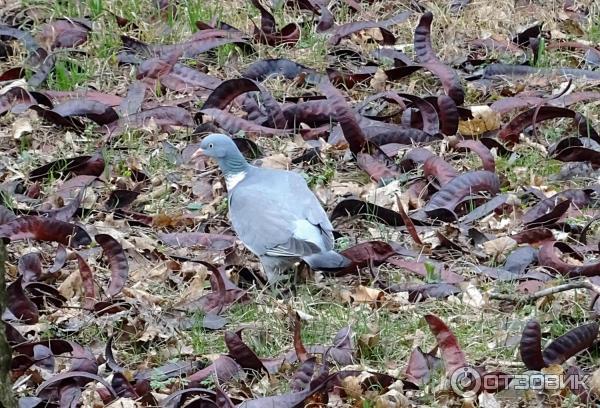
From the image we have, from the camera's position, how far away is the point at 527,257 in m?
4.47

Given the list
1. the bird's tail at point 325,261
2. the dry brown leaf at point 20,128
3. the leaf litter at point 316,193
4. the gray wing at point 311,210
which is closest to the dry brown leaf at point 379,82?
the leaf litter at point 316,193

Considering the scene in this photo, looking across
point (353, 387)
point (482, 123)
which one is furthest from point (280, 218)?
point (482, 123)

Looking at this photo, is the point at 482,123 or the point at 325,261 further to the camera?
the point at 482,123

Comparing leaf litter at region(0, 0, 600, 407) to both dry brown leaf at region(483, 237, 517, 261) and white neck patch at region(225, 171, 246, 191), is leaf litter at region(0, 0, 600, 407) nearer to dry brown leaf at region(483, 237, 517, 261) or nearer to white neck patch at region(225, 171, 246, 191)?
dry brown leaf at region(483, 237, 517, 261)

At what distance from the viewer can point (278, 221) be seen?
14.5 feet

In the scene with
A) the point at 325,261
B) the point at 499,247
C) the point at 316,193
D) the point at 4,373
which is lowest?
the point at 316,193

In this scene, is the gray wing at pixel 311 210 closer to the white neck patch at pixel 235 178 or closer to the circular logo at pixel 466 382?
the white neck patch at pixel 235 178

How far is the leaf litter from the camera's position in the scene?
12.4 ft

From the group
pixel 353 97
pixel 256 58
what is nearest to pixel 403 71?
pixel 353 97

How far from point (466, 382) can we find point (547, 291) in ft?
1.73

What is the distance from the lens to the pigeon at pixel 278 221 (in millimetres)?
4293

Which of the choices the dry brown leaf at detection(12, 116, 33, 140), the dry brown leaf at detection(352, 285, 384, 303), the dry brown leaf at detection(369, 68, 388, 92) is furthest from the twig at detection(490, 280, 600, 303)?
the dry brown leaf at detection(12, 116, 33, 140)

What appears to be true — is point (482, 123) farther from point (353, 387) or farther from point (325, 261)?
point (353, 387)

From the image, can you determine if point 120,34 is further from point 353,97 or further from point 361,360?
point 361,360
